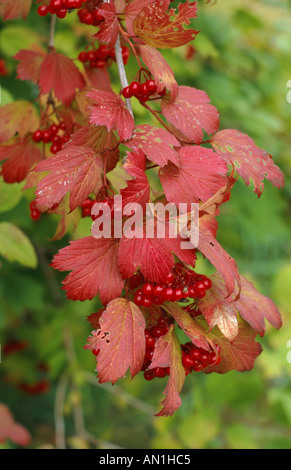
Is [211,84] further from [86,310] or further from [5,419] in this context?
[5,419]

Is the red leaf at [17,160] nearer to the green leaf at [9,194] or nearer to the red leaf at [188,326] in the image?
the green leaf at [9,194]

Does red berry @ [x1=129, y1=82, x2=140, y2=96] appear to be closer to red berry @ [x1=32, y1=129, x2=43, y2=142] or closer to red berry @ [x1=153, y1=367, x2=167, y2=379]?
red berry @ [x1=32, y1=129, x2=43, y2=142]

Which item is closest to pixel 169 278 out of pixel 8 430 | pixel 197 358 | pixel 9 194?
pixel 197 358

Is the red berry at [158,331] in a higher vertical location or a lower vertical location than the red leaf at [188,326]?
lower

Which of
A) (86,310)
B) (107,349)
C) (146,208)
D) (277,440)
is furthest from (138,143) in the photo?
(277,440)

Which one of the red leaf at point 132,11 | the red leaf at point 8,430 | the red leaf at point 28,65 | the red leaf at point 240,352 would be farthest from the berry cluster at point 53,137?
the red leaf at point 8,430

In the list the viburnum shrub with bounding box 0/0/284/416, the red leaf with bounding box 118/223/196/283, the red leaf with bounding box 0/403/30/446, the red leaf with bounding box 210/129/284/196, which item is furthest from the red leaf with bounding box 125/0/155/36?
the red leaf with bounding box 0/403/30/446

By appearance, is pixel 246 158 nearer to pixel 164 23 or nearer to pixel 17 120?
pixel 164 23
